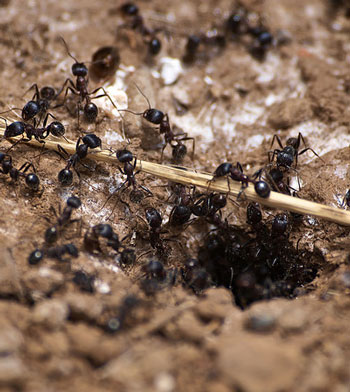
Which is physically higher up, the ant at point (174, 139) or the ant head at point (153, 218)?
the ant at point (174, 139)

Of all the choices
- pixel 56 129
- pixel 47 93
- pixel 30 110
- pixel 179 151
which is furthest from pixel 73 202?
pixel 47 93

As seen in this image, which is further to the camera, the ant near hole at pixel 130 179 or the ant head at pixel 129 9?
the ant head at pixel 129 9

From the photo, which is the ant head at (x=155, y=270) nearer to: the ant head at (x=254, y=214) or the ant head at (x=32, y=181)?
the ant head at (x=254, y=214)

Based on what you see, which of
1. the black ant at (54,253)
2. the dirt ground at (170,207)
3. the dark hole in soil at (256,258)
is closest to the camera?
the dirt ground at (170,207)

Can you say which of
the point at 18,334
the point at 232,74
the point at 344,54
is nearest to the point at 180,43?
the point at 232,74

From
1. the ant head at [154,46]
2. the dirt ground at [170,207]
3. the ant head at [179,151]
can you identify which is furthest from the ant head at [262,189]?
the ant head at [154,46]

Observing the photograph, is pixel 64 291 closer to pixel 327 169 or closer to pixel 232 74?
pixel 327 169
